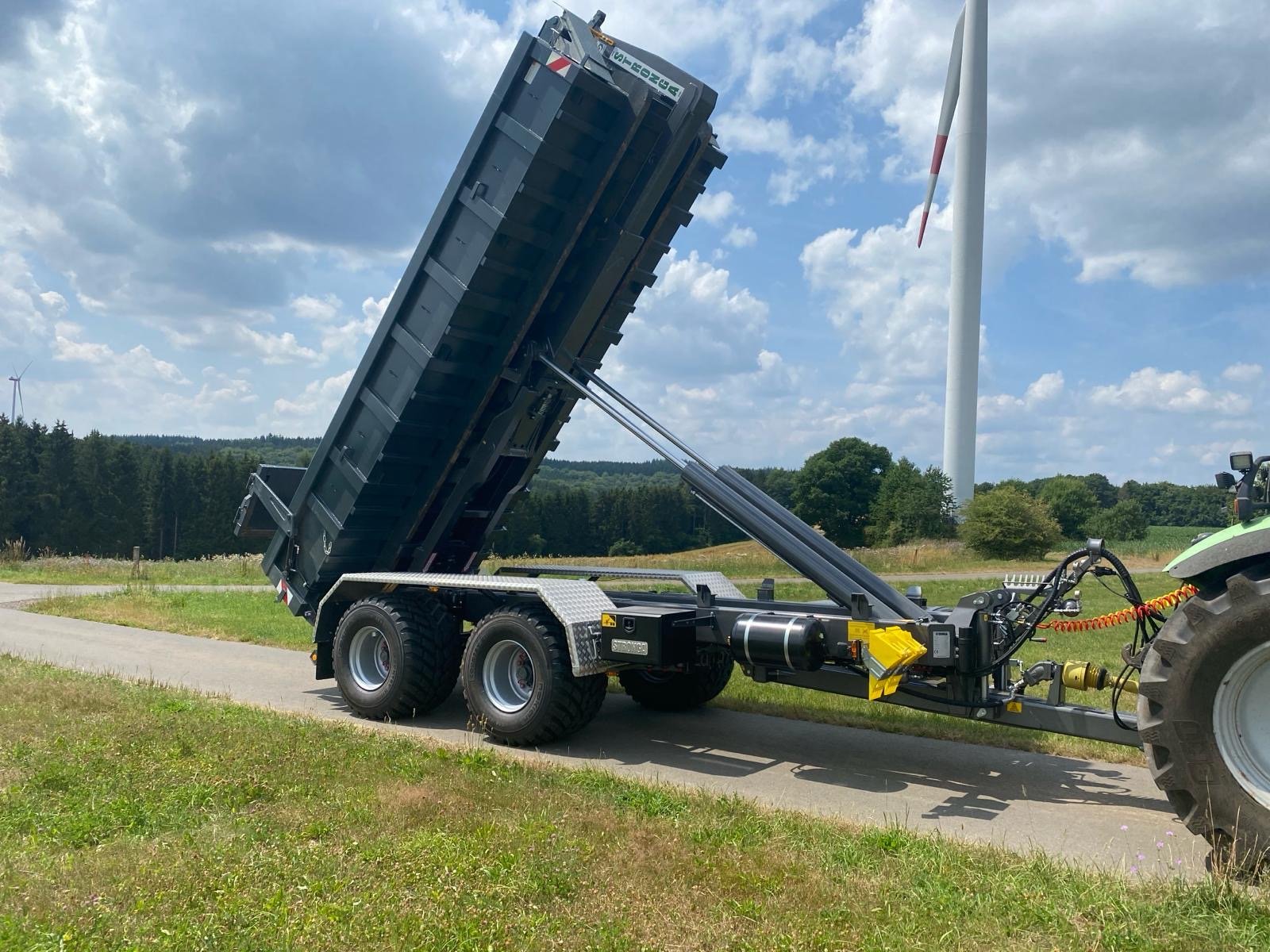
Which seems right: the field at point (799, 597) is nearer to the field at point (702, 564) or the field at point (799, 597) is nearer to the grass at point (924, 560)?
the field at point (702, 564)

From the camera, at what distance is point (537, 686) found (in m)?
7.23

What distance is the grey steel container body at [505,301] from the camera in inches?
293

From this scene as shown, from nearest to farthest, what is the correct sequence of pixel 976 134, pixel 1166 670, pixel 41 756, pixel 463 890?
pixel 463 890
pixel 1166 670
pixel 41 756
pixel 976 134

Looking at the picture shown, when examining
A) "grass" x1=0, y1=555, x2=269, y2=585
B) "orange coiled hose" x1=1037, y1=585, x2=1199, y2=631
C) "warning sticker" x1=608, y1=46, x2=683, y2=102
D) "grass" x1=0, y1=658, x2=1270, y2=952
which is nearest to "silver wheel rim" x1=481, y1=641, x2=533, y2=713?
"grass" x1=0, y1=658, x2=1270, y2=952

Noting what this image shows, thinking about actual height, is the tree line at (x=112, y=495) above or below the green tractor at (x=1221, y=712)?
above

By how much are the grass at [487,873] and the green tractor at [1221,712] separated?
49cm

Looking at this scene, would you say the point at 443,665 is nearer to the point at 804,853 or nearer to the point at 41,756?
the point at 41,756

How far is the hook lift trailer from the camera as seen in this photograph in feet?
20.4

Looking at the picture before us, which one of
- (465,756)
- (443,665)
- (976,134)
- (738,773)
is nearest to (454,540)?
(443,665)

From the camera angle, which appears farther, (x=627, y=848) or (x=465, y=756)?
(x=465, y=756)

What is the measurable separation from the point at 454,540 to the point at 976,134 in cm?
3859

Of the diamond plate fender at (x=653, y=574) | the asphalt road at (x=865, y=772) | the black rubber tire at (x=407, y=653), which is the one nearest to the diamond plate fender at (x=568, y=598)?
the black rubber tire at (x=407, y=653)

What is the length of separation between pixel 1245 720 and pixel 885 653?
2049 millimetres

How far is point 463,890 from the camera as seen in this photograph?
13.3ft
